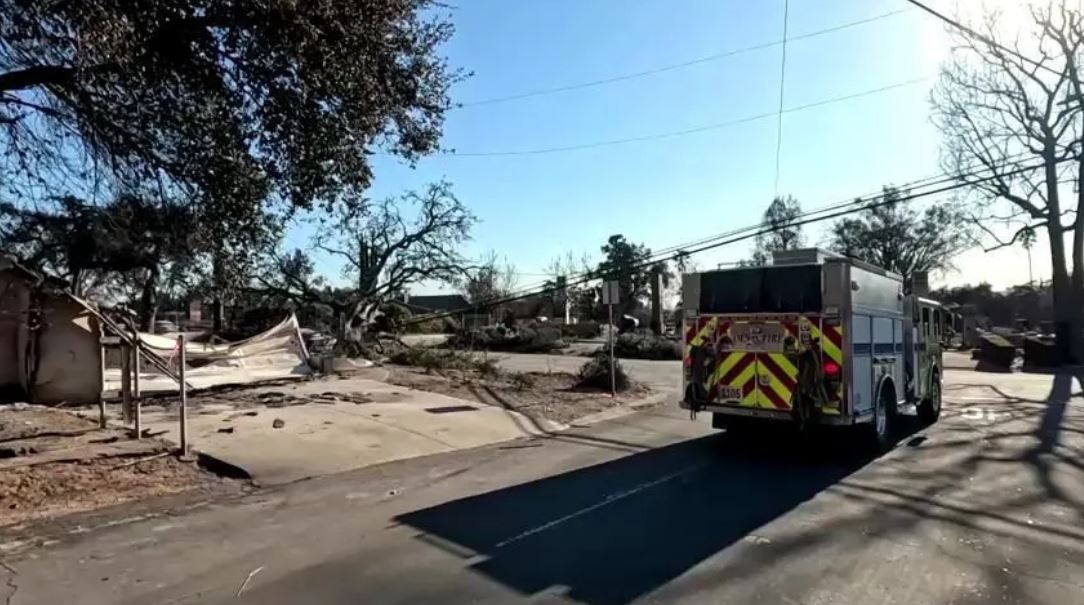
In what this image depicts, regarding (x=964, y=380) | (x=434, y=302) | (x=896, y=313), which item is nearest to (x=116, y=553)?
(x=896, y=313)

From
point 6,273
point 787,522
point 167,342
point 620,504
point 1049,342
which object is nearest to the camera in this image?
point 787,522

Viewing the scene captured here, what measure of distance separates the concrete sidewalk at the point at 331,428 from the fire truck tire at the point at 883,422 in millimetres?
5480

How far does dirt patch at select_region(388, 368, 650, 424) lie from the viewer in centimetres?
1632

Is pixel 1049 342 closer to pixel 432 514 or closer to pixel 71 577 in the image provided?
pixel 432 514

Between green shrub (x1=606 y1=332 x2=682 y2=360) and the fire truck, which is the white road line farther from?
green shrub (x1=606 y1=332 x2=682 y2=360)

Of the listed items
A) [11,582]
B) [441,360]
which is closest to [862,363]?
[11,582]

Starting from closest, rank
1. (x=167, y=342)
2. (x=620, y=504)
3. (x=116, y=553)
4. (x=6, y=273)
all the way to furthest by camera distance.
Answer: (x=116, y=553) → (x=620, y=504) → (x=6, y=273) → (x=167, y=342)

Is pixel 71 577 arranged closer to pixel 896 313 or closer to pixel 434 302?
pixel 896 313

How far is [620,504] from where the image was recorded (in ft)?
26.6

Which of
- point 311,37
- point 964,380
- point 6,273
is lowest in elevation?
point 964,380

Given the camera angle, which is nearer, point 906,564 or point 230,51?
point 906,564

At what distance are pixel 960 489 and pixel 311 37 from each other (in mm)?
8630

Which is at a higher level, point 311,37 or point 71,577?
point 311,37

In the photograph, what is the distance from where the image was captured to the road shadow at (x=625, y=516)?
5.86 meters
